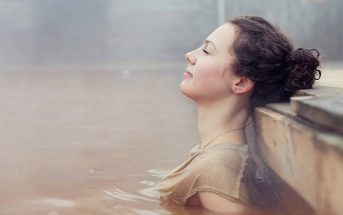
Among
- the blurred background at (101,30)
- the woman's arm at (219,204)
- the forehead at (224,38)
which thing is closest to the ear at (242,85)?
the forehead at (224,38)

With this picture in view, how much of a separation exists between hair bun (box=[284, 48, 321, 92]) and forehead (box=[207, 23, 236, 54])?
0.23 m

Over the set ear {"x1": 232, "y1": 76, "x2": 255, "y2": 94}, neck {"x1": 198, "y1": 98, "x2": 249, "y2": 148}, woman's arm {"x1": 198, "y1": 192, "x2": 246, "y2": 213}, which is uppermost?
ear {"x1": 232, "y1": 76, "x2": 255, "y2": 94}

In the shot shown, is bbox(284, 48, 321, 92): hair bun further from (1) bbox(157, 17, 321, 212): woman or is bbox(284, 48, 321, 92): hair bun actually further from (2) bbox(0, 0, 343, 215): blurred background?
(2) bbox(0, 0, 343, 215): blurred background

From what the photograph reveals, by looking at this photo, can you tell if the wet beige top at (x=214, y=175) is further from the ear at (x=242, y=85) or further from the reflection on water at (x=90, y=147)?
the ear at (x=242, y=85)

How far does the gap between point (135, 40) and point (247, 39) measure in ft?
31.7

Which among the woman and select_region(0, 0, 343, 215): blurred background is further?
select_region(0, 0, 343, 215): blurred background

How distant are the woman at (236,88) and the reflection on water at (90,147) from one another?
15 cm

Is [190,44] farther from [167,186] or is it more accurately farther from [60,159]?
[167,186]

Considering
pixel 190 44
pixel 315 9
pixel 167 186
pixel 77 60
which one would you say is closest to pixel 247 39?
pixel 167 186

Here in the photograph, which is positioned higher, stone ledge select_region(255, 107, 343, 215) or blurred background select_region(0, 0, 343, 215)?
stone ledge select_region(255, 107, 343, 215)

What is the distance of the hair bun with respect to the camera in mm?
2049

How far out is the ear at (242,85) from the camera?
6.81 feet

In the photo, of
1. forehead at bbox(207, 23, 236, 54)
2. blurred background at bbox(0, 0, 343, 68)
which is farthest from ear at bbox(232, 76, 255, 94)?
blurred background at bbox(0, 0, 343, 68)

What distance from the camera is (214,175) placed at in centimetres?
192
